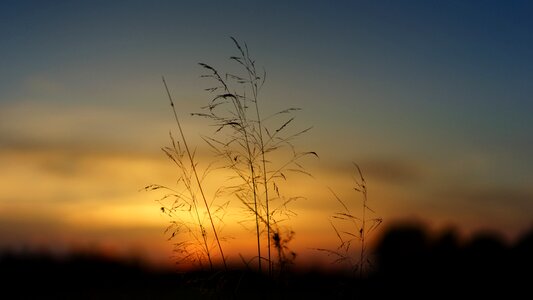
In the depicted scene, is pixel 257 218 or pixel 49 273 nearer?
pixel 257 218

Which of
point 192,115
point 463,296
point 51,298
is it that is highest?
point 192,115

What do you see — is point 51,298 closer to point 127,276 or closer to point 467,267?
point 127,276

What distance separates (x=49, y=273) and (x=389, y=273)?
4837 mm

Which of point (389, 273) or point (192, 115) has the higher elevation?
point (192, 115)

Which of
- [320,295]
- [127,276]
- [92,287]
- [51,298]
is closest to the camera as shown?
[320,295]

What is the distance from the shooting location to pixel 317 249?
184 inches

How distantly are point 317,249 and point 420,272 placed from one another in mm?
2483

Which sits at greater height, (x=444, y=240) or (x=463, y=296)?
(x=444, y=240)

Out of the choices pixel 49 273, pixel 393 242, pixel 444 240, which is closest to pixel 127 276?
pixel 49 273

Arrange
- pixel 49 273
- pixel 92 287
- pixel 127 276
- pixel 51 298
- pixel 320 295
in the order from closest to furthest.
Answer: pixel 320 295, pixel 51 298, pixel 92 287, pixel 127 276, pixel 49 273

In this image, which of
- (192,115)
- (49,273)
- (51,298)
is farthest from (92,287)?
(192,115)

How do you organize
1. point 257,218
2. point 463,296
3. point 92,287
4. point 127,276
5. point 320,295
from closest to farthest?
point 257,218, point 320,295, point 463,296, point 92,287, point 127,276

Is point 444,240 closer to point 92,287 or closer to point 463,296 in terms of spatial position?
point 463,296

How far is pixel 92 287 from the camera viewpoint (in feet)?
25.9
